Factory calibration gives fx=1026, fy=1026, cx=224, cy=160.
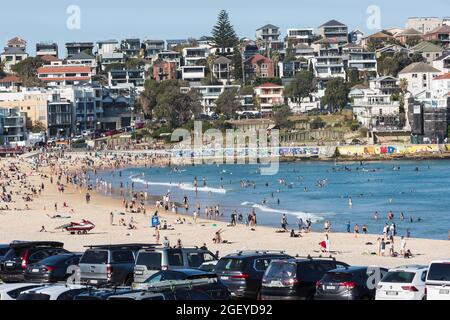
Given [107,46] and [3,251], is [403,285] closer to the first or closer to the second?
[3,251]

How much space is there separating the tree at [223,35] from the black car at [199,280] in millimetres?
136976

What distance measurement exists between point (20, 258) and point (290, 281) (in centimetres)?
653

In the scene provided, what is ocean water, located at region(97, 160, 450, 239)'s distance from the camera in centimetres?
4988

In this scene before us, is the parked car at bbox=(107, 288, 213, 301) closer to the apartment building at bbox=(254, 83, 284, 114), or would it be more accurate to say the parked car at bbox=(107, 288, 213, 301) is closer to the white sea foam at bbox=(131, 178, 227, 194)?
the white sea foam at bbox=(131, 178, 227, 194)

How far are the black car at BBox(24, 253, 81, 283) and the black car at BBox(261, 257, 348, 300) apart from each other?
403 cm

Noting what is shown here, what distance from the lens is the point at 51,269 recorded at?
1866 cm

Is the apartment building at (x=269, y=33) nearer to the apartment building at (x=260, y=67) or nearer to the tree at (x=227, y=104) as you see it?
the apartment building at (x=260, y=67)

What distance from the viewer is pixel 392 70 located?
436 feet

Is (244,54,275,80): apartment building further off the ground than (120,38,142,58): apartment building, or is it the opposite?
(120,38,142,58): apartment building

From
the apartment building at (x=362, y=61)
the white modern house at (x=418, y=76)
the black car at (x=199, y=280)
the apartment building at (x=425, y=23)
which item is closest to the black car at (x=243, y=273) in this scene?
the black car at (x=199, y=280)

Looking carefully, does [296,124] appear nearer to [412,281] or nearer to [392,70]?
[392,70]

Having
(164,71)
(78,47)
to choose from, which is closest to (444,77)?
(164,71)

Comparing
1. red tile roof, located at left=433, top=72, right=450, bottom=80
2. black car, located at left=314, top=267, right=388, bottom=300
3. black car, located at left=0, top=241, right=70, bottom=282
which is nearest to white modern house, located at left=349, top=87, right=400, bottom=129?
red tile roof, located at left=433, top=72, right=450, bottom=80

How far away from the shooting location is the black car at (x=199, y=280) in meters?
14.2
